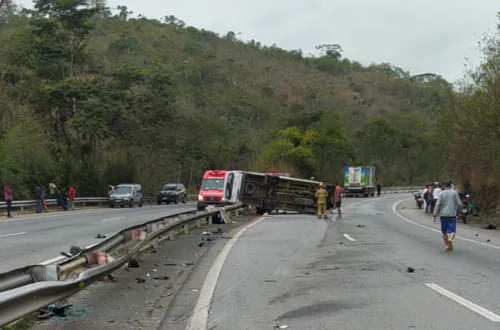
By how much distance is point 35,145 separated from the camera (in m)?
40.7

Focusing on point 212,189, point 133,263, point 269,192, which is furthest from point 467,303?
point 212,189

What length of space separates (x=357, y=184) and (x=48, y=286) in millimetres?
67177

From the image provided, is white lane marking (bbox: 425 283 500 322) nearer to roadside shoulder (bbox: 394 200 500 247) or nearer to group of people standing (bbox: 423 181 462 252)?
group of people standing (bbox: 423 181 462 252)

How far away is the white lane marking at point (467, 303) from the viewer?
7.55m

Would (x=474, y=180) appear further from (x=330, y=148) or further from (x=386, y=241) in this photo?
(x=330, y=148)

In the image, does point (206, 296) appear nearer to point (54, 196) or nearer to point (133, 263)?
point (133, 263)

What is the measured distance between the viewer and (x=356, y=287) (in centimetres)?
969

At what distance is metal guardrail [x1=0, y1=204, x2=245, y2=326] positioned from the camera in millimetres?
5652

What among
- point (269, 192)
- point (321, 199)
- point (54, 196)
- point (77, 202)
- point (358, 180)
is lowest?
point (77, 202)

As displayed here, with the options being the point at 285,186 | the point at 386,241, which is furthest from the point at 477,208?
the point at 386,241

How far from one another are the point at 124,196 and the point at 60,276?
128 ft

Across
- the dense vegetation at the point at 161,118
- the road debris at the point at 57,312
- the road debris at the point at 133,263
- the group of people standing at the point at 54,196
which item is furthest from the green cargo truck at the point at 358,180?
the road debris at the point at 57,312

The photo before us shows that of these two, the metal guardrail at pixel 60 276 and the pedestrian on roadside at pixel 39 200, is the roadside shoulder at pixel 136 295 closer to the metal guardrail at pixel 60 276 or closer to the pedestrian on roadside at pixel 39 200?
the metal guardrail at pixel 60 276

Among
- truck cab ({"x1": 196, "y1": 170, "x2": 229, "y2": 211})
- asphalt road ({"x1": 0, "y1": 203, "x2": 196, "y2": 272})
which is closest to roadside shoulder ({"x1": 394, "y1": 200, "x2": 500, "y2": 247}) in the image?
asphalt road ({"x1": 0, "y1": 203, "x2": 196, "y2": 272})
